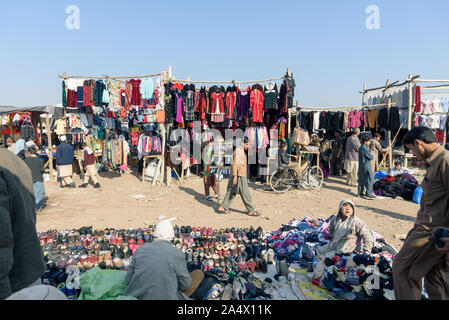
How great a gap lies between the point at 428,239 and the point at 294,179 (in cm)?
705

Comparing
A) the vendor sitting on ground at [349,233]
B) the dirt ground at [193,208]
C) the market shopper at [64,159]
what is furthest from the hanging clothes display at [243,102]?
the vendor sitting on ground at [349,233]

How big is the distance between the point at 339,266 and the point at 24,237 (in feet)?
11.6

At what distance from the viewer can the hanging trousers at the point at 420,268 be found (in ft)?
7.91

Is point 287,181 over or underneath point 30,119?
underneath

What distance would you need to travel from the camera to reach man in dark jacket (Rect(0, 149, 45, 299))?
5.40 feet

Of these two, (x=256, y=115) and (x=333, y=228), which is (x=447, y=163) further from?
(x=256, y=115)

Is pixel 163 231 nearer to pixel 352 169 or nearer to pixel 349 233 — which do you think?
pixel 349 233

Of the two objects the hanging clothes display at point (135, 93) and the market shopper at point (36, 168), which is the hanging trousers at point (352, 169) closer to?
the hanging clothes display at point (135, 93)

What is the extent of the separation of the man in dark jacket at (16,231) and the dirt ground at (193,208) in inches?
178

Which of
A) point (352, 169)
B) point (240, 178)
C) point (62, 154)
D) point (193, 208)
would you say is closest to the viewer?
point (240, 178)

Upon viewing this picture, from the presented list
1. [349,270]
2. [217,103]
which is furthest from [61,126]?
[349,270]

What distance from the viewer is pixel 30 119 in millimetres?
13125

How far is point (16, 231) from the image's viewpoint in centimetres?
184
